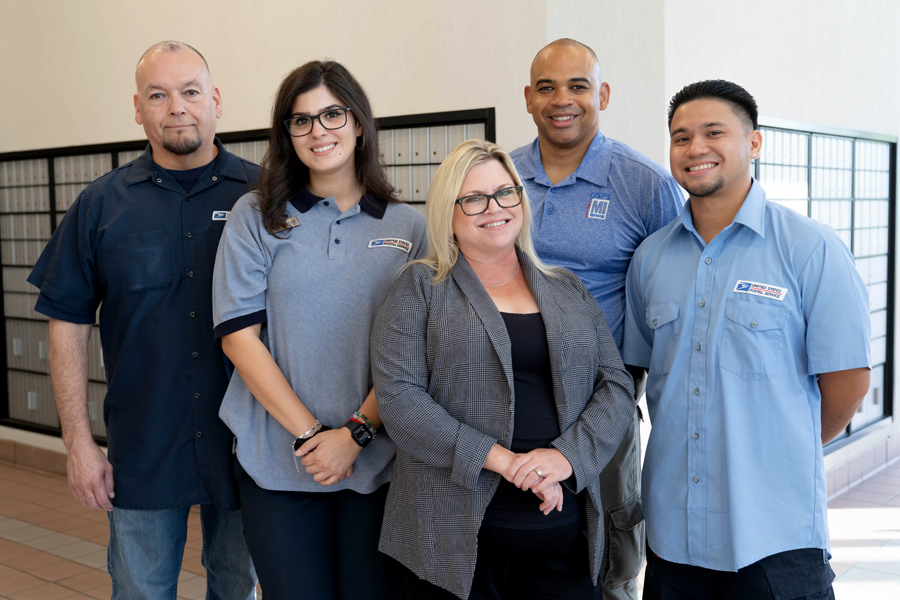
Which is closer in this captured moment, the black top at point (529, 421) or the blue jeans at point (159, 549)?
the black top at point (529, 421)

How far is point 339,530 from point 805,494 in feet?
3.72

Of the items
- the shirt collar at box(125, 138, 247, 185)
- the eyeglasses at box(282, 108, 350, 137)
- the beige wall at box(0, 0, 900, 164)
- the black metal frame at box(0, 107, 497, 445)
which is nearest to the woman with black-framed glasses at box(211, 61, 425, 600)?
the eyeglasses at box(282, 108, 350, 137)

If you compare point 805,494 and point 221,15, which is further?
point 221,15

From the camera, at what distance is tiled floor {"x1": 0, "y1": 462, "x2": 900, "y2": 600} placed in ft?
12.0

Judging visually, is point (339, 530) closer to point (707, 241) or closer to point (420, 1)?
point (707, 241)

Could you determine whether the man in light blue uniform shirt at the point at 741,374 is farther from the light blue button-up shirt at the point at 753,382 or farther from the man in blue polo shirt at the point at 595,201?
the man in blue polo shirt at the point at 595,201

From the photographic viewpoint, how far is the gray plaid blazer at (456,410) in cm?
173

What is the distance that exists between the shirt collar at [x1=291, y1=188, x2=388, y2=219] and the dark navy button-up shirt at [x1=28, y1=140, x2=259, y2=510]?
364 millimetres

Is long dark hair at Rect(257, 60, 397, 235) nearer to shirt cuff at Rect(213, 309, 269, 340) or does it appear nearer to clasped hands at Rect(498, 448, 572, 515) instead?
shirt cuff at Rect(213, 309, 269, 340)

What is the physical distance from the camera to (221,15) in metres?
4.41

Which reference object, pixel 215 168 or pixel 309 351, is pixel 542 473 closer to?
pixel 309 351

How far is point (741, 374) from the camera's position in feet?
6.02

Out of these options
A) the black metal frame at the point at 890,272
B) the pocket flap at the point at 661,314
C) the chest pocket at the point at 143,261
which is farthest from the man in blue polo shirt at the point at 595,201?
the black metal frame at the point at 890,272

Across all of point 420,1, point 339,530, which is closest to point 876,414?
point 420,1
